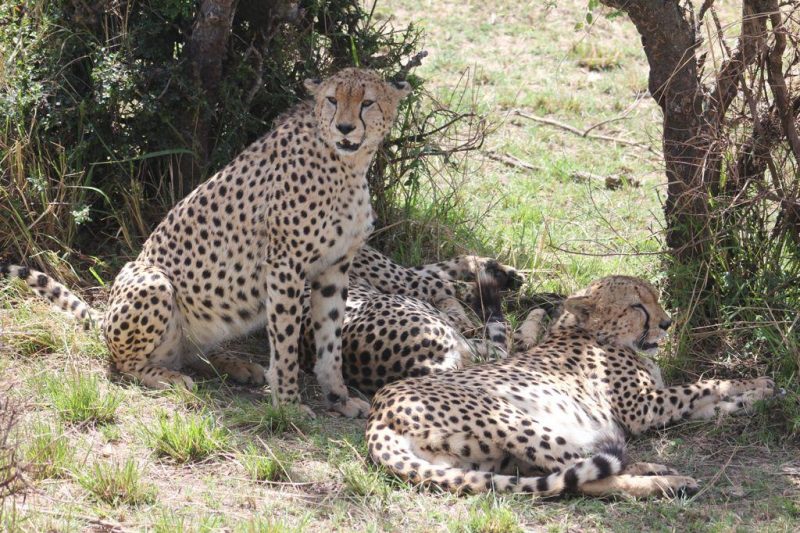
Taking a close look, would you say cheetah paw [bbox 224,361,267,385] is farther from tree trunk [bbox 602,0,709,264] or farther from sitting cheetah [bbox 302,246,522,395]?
tree trunk [bbox 602,0,709,264]

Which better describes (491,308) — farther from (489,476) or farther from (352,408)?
(489,476)

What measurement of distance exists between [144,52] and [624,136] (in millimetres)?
3778

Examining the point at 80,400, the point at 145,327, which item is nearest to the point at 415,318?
the point at 145,327

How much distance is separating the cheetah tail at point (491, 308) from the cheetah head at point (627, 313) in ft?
1.75

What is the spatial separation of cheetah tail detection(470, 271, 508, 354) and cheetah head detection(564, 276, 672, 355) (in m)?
0.53

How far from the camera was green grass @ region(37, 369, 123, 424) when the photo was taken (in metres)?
4.42

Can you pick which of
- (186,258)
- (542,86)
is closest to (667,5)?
(186,258)

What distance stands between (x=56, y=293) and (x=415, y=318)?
1.72 meters

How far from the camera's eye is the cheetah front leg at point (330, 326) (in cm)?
491

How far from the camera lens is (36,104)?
18.1 feet

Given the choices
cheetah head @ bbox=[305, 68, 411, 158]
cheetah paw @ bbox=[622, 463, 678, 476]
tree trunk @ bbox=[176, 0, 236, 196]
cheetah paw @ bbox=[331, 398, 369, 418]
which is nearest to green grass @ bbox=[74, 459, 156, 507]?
cheetah paw @ bbox=[331, 398, 369, 418]

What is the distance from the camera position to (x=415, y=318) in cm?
507

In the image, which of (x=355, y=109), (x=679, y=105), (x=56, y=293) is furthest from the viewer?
(x=56, y=293)

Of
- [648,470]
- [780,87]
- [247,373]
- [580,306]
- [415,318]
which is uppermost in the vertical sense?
[780,87]
